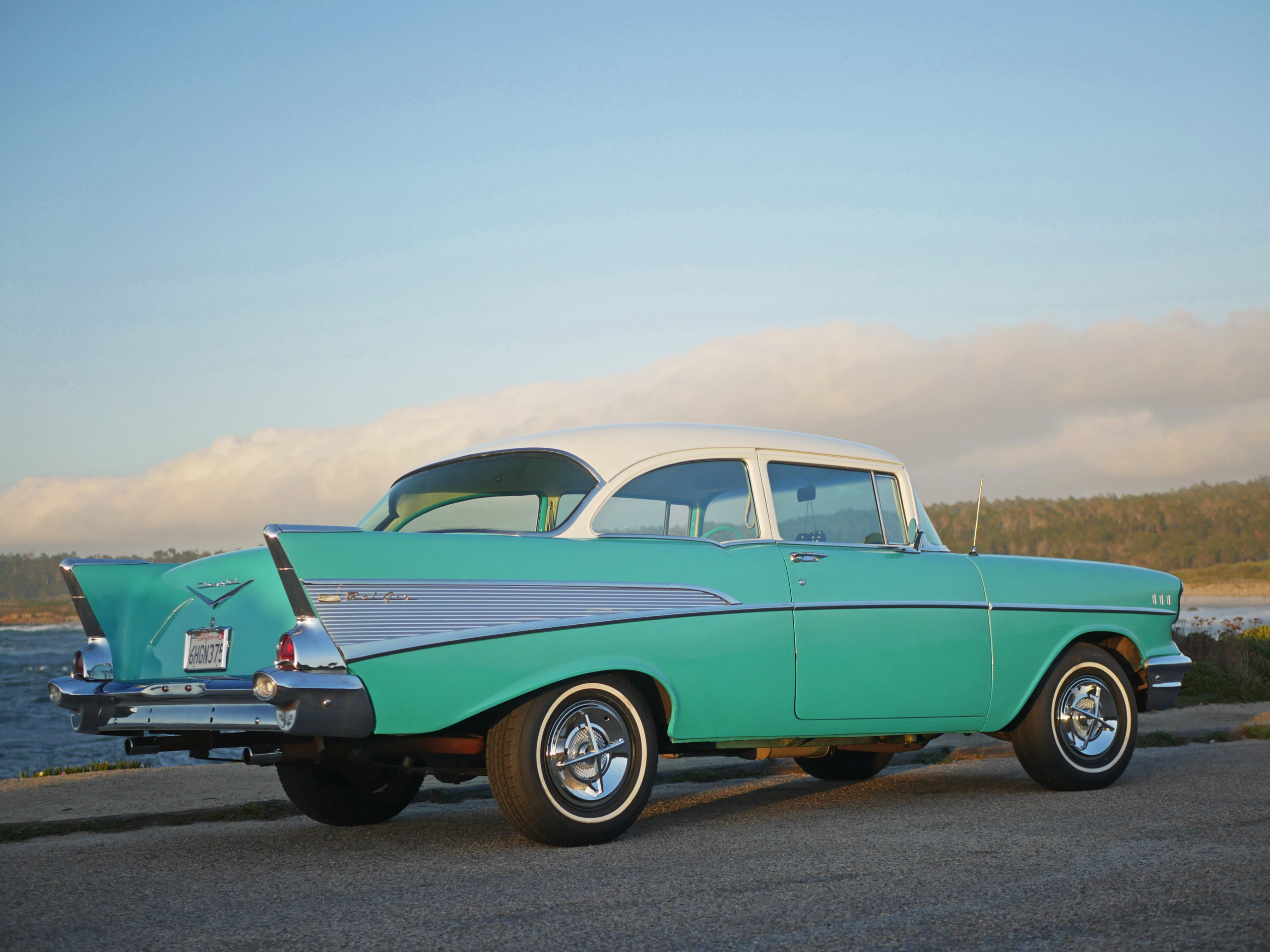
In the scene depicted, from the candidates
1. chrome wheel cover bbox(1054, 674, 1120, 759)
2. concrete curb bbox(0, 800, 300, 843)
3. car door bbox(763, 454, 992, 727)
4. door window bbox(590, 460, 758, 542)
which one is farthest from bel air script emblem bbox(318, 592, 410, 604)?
chrome wheel cover bbox(1054, 674, 1120, 759)

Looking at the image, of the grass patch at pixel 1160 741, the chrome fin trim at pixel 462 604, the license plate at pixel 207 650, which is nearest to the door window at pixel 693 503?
the chrome fin trim at pixel 462 604

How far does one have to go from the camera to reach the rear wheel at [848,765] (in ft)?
24.9

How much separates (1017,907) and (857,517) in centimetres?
295

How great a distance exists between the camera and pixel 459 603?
4594 mm

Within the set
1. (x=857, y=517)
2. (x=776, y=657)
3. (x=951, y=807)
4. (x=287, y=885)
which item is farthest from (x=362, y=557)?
(x=951, y=807)

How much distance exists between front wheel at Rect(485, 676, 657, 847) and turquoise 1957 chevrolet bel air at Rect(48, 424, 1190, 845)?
0.01 meters

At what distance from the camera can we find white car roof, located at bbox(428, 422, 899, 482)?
5406 millimetres

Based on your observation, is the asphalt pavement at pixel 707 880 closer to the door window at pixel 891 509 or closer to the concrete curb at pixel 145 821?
the concrete curb at pixel 145 821

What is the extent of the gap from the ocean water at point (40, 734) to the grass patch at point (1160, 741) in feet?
22.6

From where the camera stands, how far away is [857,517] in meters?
6.38

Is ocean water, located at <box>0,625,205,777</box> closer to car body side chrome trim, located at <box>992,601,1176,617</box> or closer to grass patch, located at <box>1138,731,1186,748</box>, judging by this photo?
car body side chrome trim, located at <box>992,601,1176,617</box>

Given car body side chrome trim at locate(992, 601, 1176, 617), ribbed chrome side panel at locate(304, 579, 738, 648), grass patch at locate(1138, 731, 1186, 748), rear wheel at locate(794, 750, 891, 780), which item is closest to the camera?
ribbed chrome side panel at locate(304, 579, 738, 648)

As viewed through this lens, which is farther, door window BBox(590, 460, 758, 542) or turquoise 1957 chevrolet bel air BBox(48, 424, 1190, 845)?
door window BBox(590, 460, 758, 542)

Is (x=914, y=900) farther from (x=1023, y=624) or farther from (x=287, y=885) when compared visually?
(x=1023, y=624)
